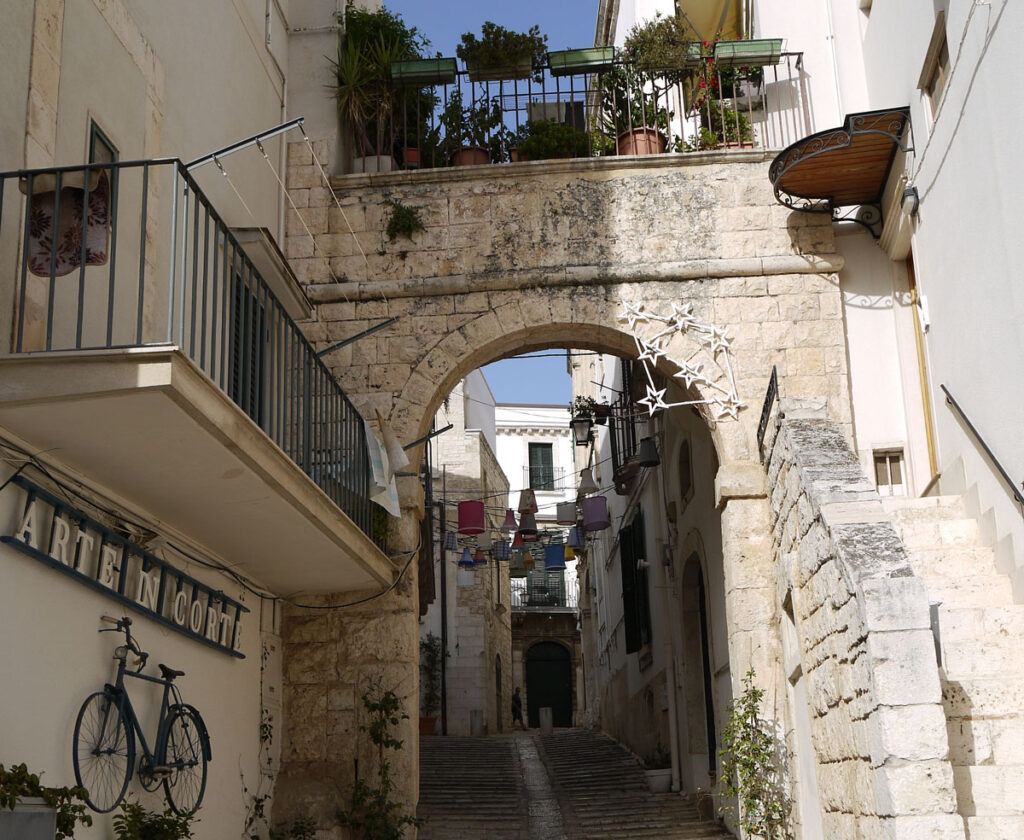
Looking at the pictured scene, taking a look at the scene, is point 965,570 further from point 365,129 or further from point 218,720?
point 365,129

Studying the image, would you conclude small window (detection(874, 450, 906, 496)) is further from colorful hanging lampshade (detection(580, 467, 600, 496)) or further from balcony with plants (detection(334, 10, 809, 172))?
colorful hanging lampshade (detection(580, 467, 600, 496))

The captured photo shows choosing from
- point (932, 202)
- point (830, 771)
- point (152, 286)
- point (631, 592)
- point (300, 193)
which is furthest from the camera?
point (631, 592)

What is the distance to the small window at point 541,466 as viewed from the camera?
37219mm

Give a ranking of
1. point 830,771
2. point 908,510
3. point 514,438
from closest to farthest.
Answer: point 830,771 → point 908,510 → point 514,438

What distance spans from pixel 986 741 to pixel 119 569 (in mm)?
4265

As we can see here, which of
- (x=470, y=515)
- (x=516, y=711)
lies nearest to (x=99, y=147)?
(x=470, y=515)

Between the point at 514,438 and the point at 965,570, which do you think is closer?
the point at 965,570

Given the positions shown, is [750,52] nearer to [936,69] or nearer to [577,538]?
[936,69]

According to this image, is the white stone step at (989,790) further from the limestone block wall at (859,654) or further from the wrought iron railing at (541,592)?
the wrought iron railing at (541,592)

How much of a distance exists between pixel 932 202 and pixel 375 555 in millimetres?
4577

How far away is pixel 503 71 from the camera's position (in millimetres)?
10852

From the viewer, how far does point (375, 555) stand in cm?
885

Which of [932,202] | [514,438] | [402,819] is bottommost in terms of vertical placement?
[402,819]

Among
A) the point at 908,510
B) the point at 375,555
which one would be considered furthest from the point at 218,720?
the point at 908,510
